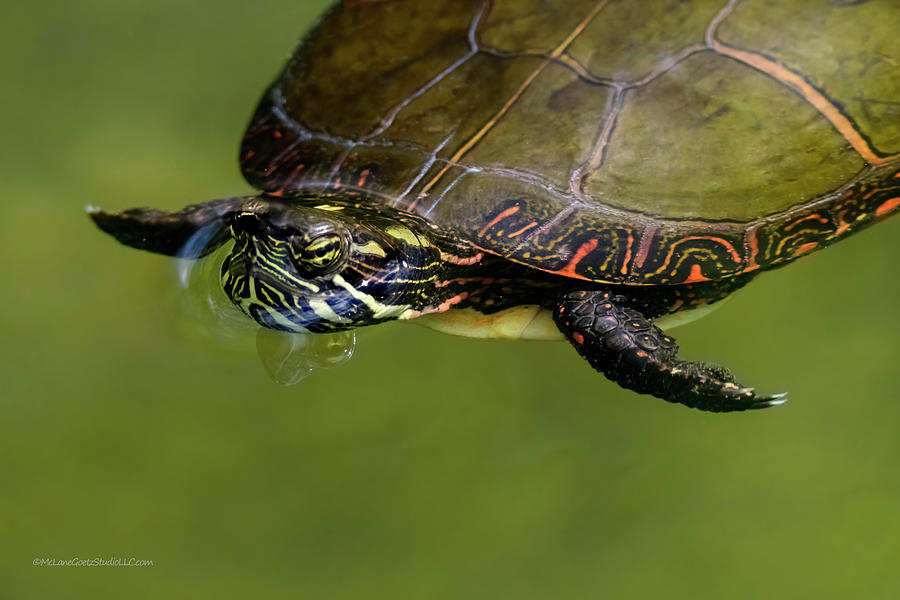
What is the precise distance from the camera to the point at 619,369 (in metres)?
2.88

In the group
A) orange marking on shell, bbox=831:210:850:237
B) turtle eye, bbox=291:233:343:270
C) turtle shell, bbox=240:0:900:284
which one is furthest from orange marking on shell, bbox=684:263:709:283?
turtle eye, bbox=291:233:343:270

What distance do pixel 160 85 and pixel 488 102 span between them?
2608 mm

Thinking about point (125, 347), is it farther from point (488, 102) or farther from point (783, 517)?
point (783, 517)

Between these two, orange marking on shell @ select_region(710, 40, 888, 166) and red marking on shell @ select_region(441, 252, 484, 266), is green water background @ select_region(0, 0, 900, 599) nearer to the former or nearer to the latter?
red marking on shell @ select_region(441, 252, 484, 266)

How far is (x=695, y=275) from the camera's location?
2828 mm

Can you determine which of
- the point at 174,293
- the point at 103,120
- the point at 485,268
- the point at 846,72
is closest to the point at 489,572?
the point at 485,268

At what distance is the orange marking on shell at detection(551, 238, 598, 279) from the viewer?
9.04 feet

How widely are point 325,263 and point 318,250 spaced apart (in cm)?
7

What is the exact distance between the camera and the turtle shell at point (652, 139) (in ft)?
9.09

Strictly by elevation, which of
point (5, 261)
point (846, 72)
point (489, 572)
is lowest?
point (489, 572)

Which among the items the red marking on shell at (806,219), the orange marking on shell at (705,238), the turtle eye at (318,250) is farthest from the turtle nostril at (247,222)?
the red marking on shell at (806,219)

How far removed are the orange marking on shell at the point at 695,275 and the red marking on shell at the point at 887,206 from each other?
79 cm

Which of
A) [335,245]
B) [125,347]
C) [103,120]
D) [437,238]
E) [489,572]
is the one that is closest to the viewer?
[335,245]

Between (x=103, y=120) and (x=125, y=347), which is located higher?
(x=103, y=120)
